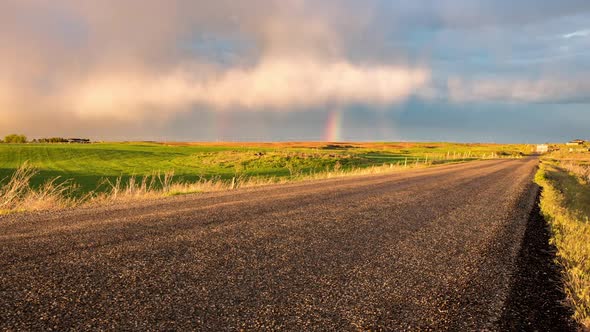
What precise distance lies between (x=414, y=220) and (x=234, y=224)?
4417 mm

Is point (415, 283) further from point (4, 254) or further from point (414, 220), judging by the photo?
point (4, 254)

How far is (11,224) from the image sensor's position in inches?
293

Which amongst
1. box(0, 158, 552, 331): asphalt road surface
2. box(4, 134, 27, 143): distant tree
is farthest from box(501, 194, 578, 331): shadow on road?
box(4, 134, 27, 143): distant tree

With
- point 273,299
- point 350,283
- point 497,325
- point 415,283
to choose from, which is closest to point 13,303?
point 273,299

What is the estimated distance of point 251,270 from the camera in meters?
4.96

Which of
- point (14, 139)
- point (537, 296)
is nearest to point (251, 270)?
point (537, 296)

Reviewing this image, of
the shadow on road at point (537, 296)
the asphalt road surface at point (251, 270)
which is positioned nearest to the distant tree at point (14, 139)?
the asphalt road surface at point (251, 270)

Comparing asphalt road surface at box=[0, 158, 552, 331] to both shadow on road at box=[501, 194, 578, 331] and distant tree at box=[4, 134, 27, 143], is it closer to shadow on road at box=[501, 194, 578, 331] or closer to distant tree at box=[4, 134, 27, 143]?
shadow on road at box=[501, 194, 578, 331]

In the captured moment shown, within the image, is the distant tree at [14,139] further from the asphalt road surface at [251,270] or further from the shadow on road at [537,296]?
the shadow on road at [537,296]

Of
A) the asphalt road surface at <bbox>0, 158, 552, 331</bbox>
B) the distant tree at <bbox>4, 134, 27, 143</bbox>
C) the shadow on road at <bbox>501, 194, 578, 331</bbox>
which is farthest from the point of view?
the distant tree at <bbox>4, 134, 27, 143</bbox>

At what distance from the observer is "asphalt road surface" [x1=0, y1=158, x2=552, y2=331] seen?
3.57m

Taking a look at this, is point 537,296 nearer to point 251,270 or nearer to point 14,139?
point 251,270

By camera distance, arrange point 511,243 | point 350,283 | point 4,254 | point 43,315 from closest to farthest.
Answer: point 43,315
point 350,283
point 4,254
point 511,243

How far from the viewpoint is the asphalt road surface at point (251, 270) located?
3570mm
